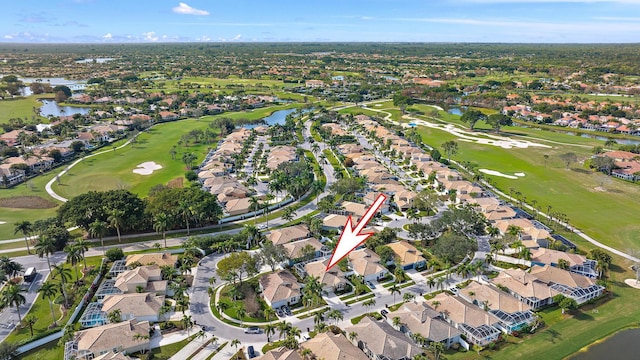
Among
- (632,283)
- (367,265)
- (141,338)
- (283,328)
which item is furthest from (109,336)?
(632,283)

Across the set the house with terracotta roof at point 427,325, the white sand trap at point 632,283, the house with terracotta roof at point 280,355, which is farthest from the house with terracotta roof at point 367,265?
the white sand trap at point 632,283

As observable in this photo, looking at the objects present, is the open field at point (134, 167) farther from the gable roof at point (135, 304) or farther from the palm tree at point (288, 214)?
the gable roof at point (135, 304)

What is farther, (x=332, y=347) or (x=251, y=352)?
(x=251, y=352)

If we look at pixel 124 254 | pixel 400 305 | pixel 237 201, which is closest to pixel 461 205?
pixel 400 305

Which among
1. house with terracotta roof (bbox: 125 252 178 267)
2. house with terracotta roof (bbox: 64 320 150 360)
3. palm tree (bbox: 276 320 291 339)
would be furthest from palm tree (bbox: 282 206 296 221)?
house with terracotta roof (bbox: 64 320 150 360)

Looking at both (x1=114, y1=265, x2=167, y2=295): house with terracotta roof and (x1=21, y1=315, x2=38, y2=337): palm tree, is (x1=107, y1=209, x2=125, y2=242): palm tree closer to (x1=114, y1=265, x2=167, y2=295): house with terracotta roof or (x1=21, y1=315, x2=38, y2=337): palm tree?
(x1=114, y1=265, x2=167, y2=295): house with terracotta roof

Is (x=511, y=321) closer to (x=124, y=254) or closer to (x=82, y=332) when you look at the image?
(x=82, y=332)

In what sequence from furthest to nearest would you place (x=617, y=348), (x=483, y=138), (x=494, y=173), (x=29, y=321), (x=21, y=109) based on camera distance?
(x=21, y=109) < (x=483, y=138) < (x=494, y=173) < (x=29, y=321) < (x=617, y=348)

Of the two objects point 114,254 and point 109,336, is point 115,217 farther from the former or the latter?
point 109,336
